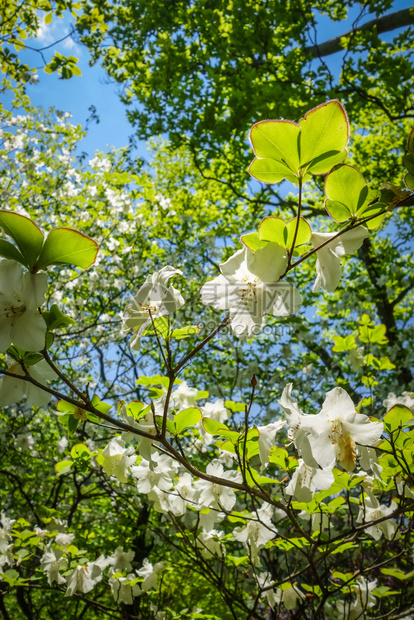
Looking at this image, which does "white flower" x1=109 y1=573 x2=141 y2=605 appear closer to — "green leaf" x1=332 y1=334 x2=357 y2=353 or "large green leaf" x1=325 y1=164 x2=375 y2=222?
"green leaf" x1=332 y1=334 x2=357 y2=353

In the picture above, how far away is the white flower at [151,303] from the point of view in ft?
3.52

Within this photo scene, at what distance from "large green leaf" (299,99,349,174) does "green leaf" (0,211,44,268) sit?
1.69 feet

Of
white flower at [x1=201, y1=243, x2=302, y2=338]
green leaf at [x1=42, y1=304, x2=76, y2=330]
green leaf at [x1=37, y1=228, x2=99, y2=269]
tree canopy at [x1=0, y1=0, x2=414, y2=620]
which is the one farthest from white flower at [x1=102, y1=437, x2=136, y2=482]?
green leaf at [x1=37, y1=228, x2=99, y2=269]

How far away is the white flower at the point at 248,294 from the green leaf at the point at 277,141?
0.19 metres

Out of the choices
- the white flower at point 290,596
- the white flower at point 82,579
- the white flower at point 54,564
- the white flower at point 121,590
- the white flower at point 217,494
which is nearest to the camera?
the white flower at point 217,494

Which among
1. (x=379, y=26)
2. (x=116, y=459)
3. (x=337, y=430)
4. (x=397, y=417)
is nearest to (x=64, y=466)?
(x=116, y=459)

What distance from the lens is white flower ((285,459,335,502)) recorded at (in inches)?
46.1

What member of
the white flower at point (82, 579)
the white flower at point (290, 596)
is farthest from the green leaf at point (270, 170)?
the white flower at point (82, 579)

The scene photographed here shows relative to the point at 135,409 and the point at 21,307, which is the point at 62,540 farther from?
the point at 21,307

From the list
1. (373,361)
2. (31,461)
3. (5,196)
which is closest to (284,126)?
(373,361)

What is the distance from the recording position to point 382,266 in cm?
793

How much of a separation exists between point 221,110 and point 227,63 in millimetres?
1031

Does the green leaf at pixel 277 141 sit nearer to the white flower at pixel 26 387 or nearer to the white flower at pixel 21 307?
the white flower at pixel 21 307

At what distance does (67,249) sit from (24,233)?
75 millimetres
